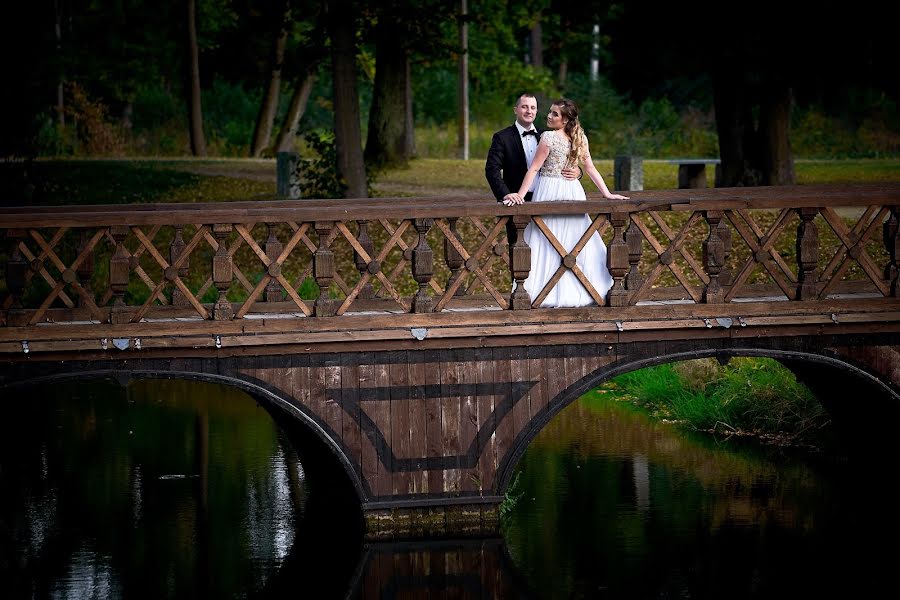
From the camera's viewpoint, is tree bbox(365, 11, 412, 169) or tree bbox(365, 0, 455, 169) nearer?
tree bbox(365, 0, 455, 169)

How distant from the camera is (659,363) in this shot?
39.3 feet

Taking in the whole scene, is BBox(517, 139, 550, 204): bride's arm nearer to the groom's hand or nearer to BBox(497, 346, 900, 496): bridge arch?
the groom's hand

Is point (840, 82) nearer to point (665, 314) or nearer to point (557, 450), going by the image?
point (557, 450)

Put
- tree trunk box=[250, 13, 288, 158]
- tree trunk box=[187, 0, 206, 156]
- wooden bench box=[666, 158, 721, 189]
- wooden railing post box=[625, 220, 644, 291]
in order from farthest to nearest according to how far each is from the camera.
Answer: tree trunk box=[250, 13, 288, 158], tree trunk box=[187, 0, 206, 156], wooden bench box=[666, 158, 721, 189], wooden railing post box=[625, 220, 644, 291]

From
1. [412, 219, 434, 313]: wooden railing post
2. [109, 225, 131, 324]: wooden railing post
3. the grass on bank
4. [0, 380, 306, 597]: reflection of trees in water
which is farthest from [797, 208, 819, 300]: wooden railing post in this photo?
[109, 225, 131, 324]: wooden railing post

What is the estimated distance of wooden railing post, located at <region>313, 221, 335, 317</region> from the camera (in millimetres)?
11414

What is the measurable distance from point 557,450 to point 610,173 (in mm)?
12058

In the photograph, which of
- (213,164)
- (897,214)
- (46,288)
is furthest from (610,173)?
(897,214)

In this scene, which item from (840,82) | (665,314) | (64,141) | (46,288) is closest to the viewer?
(665,314)

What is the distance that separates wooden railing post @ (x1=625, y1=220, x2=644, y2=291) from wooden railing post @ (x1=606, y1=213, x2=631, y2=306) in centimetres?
5

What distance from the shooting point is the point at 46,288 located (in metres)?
20.3

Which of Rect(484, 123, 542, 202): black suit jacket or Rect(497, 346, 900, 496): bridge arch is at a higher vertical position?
Rect(484, 123, 542, 202): black suit jacket

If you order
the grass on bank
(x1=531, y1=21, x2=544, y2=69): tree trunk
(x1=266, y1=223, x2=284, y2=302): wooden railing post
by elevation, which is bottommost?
the grass on bank

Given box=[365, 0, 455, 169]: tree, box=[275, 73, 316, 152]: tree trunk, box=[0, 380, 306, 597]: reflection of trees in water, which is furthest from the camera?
box=[275, 73, 316, 152]: tree trunk
